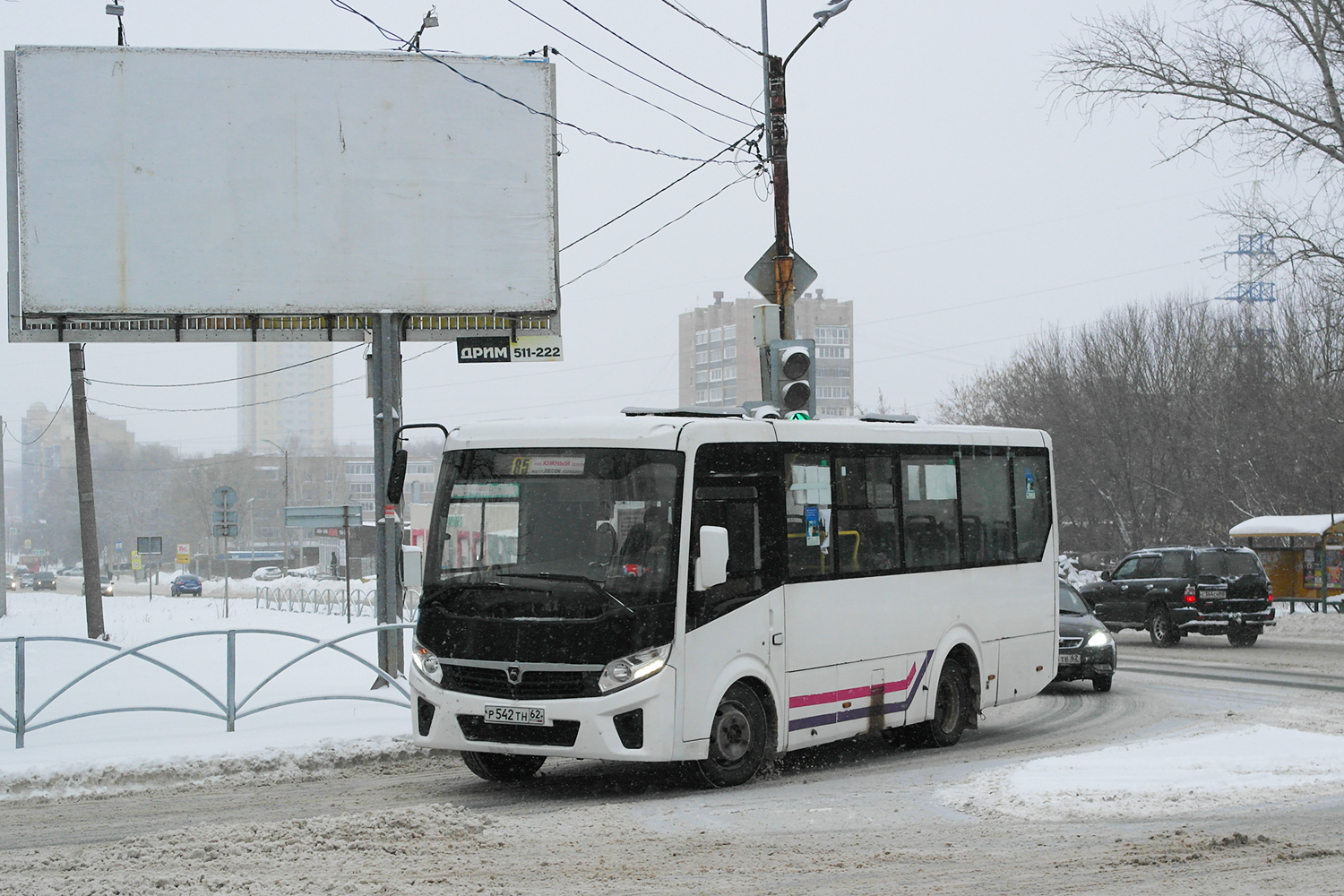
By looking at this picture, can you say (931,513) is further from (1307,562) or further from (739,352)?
(739,352)

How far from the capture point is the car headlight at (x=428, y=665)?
962 cm

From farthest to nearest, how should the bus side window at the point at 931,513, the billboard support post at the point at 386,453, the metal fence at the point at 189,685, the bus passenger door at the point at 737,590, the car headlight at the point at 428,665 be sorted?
the billboard support post at the point at 386,453
the bus side window at the point at 931,513
the metal fence at the point at 189,685
the car headlight at the point at 428,665
the bus passenger door at the point at 737,590

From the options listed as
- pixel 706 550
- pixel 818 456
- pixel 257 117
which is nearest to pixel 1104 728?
pixel 818 456

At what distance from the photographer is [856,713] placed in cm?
1096

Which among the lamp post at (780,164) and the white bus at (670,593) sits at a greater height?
the lamp post at (780,164)

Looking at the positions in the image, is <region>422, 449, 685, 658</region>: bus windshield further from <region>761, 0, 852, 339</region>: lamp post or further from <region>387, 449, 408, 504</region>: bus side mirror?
<region>761, 0, 852, 339</region>: lamp post

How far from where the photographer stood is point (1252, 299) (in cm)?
5034

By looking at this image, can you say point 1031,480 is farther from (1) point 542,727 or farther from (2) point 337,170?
(2) point 337,170

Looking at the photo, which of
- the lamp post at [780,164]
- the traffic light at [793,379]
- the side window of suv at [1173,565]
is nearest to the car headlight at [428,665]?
the traffic light at [793,379]

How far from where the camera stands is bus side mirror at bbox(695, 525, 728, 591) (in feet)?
29.9

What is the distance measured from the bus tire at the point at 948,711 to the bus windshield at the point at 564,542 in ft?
12.8

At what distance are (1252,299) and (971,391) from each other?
2177cm

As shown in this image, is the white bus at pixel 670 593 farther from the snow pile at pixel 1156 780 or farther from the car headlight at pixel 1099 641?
the car headlight at pixel 1099 641

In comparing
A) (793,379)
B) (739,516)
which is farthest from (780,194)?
(739,516)
